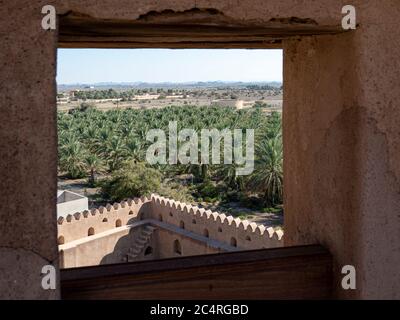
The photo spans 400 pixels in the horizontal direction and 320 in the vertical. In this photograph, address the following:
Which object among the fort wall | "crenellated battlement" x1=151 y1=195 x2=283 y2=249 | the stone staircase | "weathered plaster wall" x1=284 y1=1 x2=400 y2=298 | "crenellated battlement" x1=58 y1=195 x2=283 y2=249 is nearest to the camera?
"weathered plaster wall" x1=284 y1=1 x2=400 y2=298

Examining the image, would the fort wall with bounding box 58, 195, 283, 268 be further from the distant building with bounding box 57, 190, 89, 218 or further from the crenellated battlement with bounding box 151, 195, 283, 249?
the distant building with bounding box 57, 190, 89, 218

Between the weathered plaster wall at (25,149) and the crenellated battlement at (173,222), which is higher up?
the weathered plaster wall at (25,149)

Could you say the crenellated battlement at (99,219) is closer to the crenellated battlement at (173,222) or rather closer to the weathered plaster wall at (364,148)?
the crenellated battlement at (173,222)

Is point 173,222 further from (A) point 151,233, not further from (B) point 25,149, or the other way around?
(B) point 25,149

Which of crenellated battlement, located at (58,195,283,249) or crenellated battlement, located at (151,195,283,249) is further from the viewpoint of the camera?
crenellated battlement, located at (58,195,283,249)

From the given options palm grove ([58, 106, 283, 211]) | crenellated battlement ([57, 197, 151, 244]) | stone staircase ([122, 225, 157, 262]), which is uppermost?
palm grove ([58, 106, 283, 211])

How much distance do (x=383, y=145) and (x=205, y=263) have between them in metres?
0.56

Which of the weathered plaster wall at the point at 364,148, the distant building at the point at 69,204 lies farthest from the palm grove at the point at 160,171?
the weathered plaster wall at the point at 364,148

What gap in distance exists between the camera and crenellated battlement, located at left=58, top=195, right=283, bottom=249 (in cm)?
1071

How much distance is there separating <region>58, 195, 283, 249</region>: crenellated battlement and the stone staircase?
16.9 inches

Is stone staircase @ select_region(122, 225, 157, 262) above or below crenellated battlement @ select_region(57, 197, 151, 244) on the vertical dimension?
below

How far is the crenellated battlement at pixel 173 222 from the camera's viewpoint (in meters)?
10.7

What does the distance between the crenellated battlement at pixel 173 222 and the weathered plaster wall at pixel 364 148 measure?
839cm

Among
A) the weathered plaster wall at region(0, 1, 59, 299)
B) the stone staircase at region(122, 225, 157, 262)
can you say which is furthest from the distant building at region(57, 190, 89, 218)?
the weathered plaster wall at region(0, 1, 59, 299)
